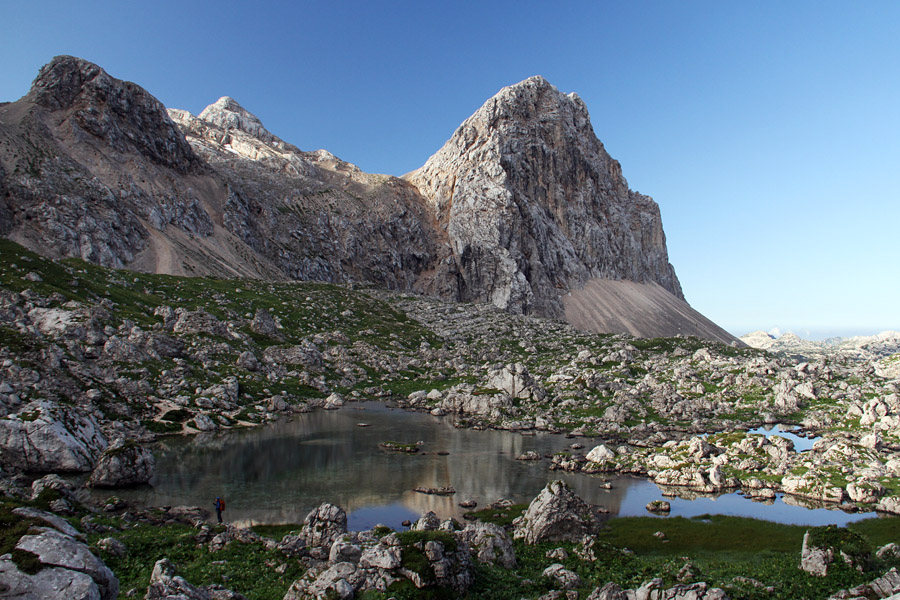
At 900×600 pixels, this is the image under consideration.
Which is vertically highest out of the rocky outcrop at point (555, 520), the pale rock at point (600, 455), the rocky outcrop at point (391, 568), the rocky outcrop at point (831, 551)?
the rocky outcrop at point (391, 568)

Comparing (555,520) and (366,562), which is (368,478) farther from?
(366,562)

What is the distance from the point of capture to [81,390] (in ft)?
204

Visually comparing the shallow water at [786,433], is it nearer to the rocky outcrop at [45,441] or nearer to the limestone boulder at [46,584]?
the limestone boulder at [46,584]

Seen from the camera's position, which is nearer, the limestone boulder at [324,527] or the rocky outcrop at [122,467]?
the limestone boulder at [324,527]

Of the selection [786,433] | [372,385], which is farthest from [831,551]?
[372,385]

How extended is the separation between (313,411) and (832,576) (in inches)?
2977

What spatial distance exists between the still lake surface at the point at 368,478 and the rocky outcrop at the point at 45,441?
6.25 meters

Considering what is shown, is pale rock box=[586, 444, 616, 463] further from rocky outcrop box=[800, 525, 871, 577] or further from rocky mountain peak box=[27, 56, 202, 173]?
rocky mountain peak box=[27, 56, 202, 173]

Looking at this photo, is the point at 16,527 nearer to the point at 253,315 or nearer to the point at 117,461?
the point at 117,461

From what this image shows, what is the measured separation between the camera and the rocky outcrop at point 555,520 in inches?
1446

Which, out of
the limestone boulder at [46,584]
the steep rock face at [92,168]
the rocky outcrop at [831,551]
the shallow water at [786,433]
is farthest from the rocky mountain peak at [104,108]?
the rocky outcrop at [831,551]

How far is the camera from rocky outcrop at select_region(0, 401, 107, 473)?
4456cm

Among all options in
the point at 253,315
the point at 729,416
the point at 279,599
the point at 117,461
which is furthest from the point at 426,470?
the point at 253,315

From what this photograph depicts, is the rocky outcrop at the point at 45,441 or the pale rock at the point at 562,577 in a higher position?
the rocky outcrop at the point at 45,441
